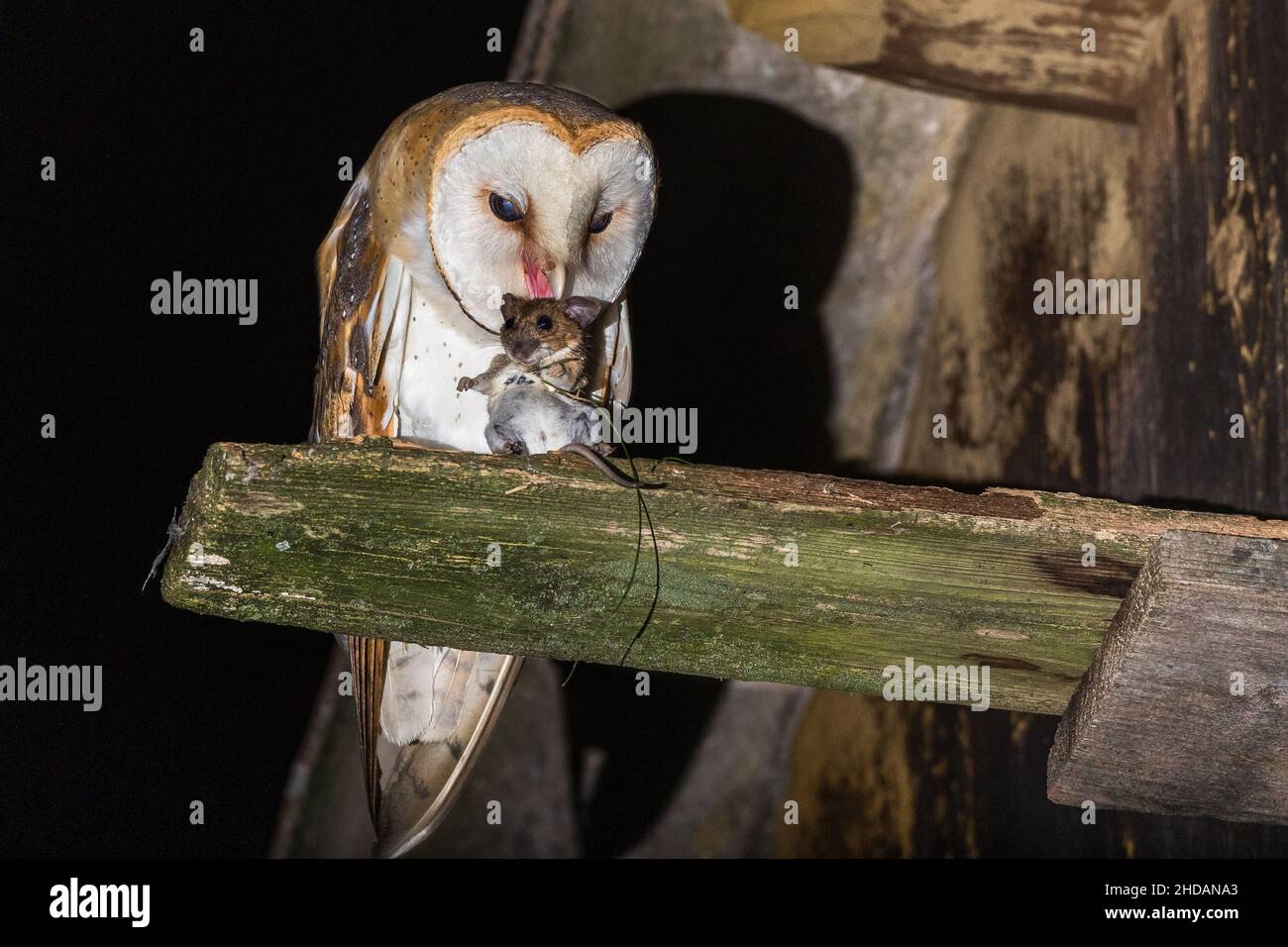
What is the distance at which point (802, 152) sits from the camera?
2.47m

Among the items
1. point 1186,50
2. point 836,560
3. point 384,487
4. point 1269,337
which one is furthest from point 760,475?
point 1186,50

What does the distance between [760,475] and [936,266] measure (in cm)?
174

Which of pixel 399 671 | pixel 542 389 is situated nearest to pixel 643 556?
pixel 542 389

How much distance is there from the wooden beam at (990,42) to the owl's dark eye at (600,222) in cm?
61

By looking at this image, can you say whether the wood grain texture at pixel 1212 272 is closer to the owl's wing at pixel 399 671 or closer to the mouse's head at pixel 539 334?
the mouse's head at pixel 539 334

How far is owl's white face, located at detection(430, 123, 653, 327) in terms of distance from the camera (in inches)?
57.9

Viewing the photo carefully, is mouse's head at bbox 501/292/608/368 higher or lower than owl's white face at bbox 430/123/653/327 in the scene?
lower

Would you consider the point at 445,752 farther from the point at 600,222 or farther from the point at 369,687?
the point at 600,222

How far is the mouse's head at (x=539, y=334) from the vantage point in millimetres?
1324

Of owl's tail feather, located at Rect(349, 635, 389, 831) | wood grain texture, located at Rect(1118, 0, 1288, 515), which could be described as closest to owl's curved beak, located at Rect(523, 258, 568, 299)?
owl's tail feather, located at Rect(349, 635, 389, 831)

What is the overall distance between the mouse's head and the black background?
90 centimetres

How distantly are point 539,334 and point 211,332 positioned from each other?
3.38 feet

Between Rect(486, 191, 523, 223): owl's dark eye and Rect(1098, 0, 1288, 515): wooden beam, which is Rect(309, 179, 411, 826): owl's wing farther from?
Rect(1098, 0, 1288, 515): wooden beam

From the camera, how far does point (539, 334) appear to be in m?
1.33
